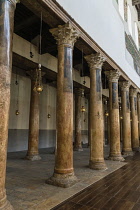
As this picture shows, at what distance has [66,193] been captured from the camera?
14.2ft

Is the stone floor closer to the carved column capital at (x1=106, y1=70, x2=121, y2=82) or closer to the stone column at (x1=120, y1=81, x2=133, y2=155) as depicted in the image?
the carved column capital at (x1=106, y1=70, x2=121, y2=82)

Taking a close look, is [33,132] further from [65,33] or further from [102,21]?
[102,21]

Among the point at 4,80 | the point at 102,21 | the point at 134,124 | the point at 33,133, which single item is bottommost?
the point at 33,133

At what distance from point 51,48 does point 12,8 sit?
5098 millimetres

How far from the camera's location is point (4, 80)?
10.7 feet

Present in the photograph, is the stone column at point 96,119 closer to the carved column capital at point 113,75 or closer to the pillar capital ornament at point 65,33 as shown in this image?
the carved column capital at point 113,75

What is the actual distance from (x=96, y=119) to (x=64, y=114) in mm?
2519

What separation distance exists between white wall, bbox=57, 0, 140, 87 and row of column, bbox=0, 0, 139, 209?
768 mm

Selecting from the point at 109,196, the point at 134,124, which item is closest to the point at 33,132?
the point at 109,196

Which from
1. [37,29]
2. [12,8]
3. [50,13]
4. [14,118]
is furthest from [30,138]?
[12,8]

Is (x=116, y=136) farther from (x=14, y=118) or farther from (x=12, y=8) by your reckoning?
(x=12, y=8)

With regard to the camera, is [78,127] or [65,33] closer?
[65,33]

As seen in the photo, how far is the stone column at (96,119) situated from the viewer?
23.5 ft

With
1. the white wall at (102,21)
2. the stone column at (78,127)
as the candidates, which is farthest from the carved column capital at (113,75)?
the stone column at (78,127)
